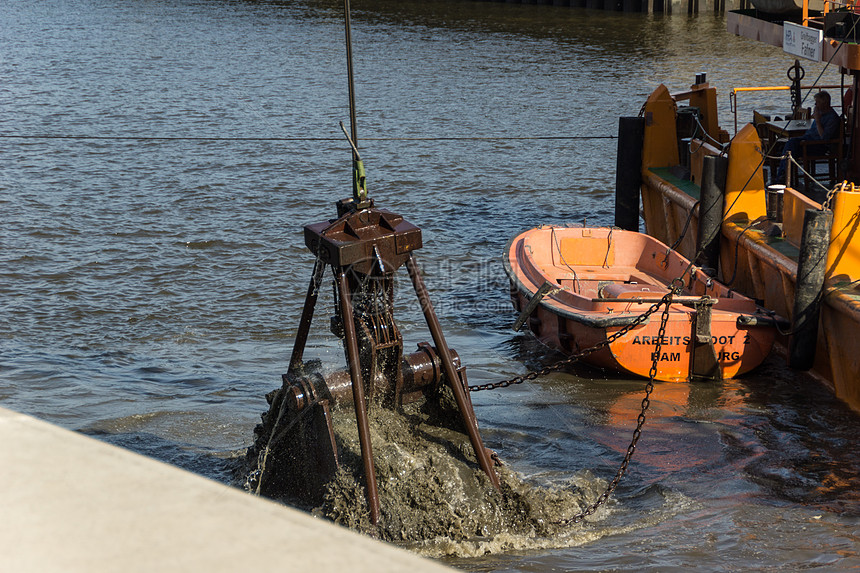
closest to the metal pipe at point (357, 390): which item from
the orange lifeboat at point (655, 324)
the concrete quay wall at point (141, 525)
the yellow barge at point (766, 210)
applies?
the concrete quay wall at point (141, 525)

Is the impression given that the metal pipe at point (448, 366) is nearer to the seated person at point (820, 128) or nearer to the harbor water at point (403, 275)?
the harbor water at point (403, 275)

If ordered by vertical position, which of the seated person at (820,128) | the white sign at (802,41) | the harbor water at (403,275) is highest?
the white sign at (802,41)

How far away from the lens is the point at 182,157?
1942cm

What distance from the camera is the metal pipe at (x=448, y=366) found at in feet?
17.2

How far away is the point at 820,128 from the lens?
1124cm

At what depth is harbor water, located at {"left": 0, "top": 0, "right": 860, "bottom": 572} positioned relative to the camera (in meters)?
6.87

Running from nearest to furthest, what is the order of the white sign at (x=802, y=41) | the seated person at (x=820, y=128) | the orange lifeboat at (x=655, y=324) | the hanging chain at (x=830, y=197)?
the hanging chain at (x=830, y=197) → the orange lifeboat at (x=655, y=324) → the white sign at (x=802, y=41) → the seated person at (x=820, y=128)

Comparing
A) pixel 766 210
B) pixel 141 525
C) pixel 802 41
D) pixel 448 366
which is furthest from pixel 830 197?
pixel 141 525

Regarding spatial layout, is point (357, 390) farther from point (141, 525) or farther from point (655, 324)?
point (655, 324)

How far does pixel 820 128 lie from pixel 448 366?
7.97 m

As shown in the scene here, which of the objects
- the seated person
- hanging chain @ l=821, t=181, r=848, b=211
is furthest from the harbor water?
hanging chain @ l=821, t=181, r=848, b=211

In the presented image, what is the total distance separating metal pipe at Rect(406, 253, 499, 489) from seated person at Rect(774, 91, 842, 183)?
744cm

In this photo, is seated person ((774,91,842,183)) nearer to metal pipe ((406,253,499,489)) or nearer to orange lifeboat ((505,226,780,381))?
orange lifeboat ((505,226,780,381))

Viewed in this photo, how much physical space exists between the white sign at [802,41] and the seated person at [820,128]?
59 cm
